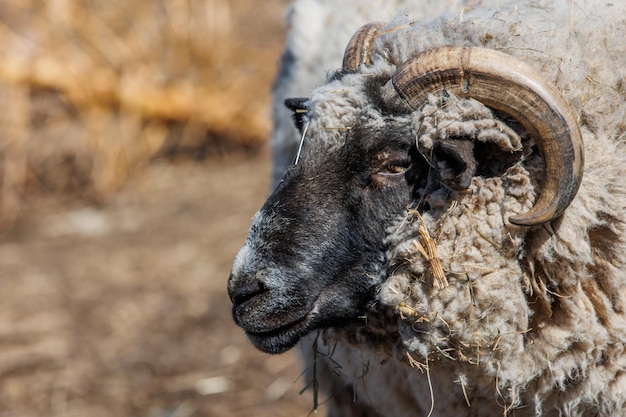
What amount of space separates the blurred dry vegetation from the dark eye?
6.62 meters

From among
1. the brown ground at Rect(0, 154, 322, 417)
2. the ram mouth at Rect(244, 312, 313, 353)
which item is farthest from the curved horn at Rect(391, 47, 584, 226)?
the brown ground at Rect(0, 154, 322, 417)

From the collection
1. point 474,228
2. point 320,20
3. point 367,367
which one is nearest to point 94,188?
point 320,20

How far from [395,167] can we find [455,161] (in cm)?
21

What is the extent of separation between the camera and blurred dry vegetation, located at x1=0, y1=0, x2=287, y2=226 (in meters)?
8.53

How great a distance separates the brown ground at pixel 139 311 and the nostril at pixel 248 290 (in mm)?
2354

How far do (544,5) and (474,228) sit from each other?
80 cm

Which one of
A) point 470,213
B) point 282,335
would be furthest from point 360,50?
point 282,335

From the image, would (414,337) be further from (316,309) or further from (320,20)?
(320,20)

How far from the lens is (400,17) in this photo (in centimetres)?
283

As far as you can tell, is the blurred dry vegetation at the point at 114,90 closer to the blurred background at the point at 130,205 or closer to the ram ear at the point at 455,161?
the blurred background at the point at 130,205

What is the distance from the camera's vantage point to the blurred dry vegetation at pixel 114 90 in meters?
8.53

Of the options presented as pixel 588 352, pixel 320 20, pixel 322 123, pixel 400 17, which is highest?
pixel 320 20

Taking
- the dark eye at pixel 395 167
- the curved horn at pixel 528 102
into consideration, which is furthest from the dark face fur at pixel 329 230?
the curved horn at pixel 528 102

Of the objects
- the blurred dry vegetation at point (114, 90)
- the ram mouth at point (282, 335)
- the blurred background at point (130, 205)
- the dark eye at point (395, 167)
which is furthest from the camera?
the blurred dry vegetation at point (114, 90)
